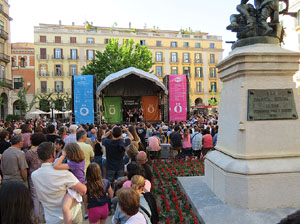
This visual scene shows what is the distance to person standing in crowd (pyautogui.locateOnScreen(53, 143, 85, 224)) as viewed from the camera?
10.1 ft

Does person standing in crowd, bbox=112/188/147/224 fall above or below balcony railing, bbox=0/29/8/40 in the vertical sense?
below

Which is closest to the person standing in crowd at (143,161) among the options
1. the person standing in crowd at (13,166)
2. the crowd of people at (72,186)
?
Result: the crowd of people at (72,186)

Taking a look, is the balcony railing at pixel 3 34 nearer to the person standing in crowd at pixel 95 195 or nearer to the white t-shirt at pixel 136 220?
the person standing in crowd at pixel 95 195

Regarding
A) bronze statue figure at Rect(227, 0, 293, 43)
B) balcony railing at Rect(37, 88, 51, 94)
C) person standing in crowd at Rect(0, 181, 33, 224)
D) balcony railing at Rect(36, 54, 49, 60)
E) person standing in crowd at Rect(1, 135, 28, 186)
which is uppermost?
balcony railing at Rect(36, 54, 49, 60)

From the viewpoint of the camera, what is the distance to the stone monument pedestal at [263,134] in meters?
3.78

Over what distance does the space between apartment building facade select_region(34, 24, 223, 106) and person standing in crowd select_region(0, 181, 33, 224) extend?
44.5m

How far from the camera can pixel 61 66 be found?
1921 inches

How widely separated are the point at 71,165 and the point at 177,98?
16.0 metres

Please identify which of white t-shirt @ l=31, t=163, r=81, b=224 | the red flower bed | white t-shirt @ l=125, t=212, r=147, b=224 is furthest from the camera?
the red flower bed

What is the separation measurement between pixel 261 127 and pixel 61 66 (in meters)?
49.4

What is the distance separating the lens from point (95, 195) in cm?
340

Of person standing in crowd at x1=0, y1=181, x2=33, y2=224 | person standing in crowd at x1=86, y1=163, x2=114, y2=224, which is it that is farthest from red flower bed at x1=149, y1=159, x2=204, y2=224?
person standing in crowd at x1=0, y1=181, x2=33, y2=224

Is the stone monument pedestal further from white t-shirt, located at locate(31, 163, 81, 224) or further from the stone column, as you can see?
white t-shirt, located at locate(31, 163, 81, 224)

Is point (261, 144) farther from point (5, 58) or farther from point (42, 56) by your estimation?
point (42, 56)
